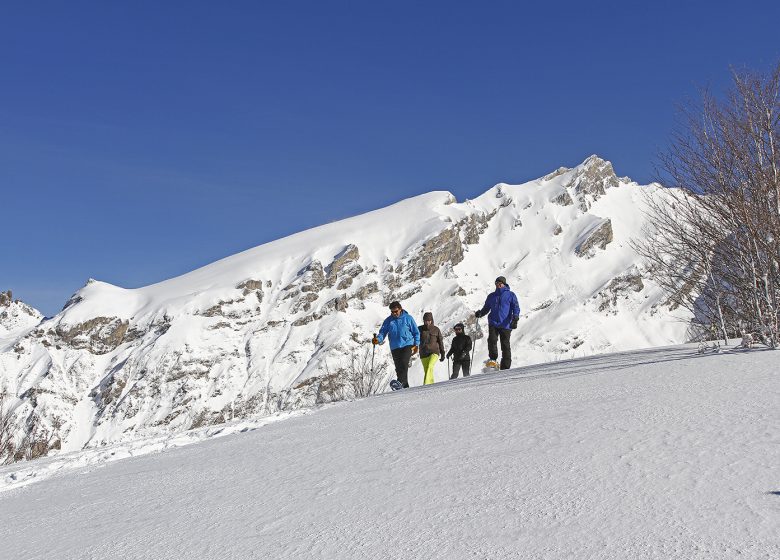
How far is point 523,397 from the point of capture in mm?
5523

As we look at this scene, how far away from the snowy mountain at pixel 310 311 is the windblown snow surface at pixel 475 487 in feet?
441

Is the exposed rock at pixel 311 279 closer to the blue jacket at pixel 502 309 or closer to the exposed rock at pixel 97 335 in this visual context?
the exposed rock at pixel 97 335

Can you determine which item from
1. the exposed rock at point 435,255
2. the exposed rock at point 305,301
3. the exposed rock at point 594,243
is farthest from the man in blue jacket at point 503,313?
the exposed rock at point 594,243

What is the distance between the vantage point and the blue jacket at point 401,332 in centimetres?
1123

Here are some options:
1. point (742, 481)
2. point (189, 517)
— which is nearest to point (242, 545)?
point (189, 517)

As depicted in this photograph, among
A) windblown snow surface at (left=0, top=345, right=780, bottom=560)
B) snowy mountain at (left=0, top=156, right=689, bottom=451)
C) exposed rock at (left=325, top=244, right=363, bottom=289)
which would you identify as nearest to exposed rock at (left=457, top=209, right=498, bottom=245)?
snowy mountain at (left=0, top=156, right=689, bottom=451)

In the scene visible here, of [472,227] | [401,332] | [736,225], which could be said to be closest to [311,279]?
[472,227]

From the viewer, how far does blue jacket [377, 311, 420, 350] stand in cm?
1123

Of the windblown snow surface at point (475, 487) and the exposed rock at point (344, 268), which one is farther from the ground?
the exposed rock at point (344, 268)

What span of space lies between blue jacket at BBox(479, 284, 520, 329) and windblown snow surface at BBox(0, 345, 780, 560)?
5472 millimetres

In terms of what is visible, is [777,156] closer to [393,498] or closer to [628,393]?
[628,393]

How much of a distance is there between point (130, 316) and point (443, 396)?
17613 cm

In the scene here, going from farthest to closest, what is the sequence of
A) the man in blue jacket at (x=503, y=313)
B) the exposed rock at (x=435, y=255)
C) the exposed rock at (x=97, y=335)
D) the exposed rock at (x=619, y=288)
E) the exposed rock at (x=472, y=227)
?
the exposed rock at (x=472, y=227)
the exposed rock at (x=435, y=255)
the exposed rock at (x=97, y=335)
the exposed rock at (x=619, y=288)
the man in blue jacket at (x=503, y=313)

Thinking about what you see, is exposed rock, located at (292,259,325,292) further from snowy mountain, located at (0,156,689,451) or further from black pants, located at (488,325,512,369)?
black pants, located at (488,325,512,369)
